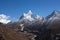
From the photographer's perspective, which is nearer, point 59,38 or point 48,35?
point 59,38

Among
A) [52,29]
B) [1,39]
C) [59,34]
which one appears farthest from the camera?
[52,29]

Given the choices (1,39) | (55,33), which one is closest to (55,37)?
(55,33)

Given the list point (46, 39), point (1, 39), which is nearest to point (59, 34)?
point (46, 39)

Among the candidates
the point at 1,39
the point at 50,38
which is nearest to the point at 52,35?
the point at 50,38

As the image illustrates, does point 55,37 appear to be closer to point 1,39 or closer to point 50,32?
point 50,32

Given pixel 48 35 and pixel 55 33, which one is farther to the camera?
pixel 48 35

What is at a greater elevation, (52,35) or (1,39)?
(52,35)

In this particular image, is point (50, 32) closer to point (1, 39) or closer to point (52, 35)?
point (52, 35)

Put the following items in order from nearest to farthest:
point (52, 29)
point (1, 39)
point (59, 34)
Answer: point (1, 39), point (59, 34), point (52, 29)

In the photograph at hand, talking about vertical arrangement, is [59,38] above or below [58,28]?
below
